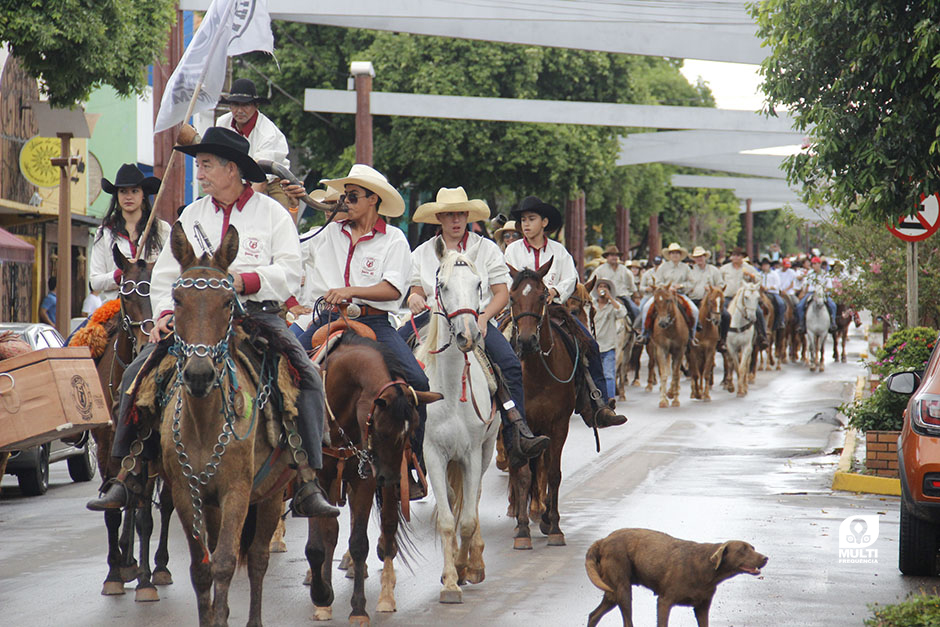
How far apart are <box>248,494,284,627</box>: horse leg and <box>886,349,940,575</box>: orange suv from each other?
431 centimetres

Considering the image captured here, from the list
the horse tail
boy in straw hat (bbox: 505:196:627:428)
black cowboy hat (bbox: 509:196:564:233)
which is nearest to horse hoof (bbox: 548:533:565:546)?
boy in straw hat (bbox: 505:196:627:428)

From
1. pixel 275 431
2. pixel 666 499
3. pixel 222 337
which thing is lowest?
pixel 666 499

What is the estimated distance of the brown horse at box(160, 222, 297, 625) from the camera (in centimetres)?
638

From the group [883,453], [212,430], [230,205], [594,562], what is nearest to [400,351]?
[230,205]

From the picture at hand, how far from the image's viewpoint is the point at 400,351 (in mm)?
8539

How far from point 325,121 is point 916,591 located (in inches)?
1293

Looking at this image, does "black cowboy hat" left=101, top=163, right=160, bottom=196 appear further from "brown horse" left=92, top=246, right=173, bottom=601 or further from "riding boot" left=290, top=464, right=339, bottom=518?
"riding boot" left=290, top=464, right=339, bottom=518

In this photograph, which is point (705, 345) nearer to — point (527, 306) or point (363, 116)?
point (363, 116)

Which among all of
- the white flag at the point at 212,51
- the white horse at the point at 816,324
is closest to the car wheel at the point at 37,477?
the white flag at the point at 212,51

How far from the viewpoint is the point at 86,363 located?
9.84 m

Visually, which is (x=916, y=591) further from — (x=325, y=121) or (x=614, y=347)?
(x=325, y=121)

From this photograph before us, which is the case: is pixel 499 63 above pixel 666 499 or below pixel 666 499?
above

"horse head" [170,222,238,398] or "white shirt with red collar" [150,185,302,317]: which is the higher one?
"white shirt with red collar" [150,185,302,317]

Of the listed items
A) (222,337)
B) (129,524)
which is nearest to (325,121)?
(129,524)
